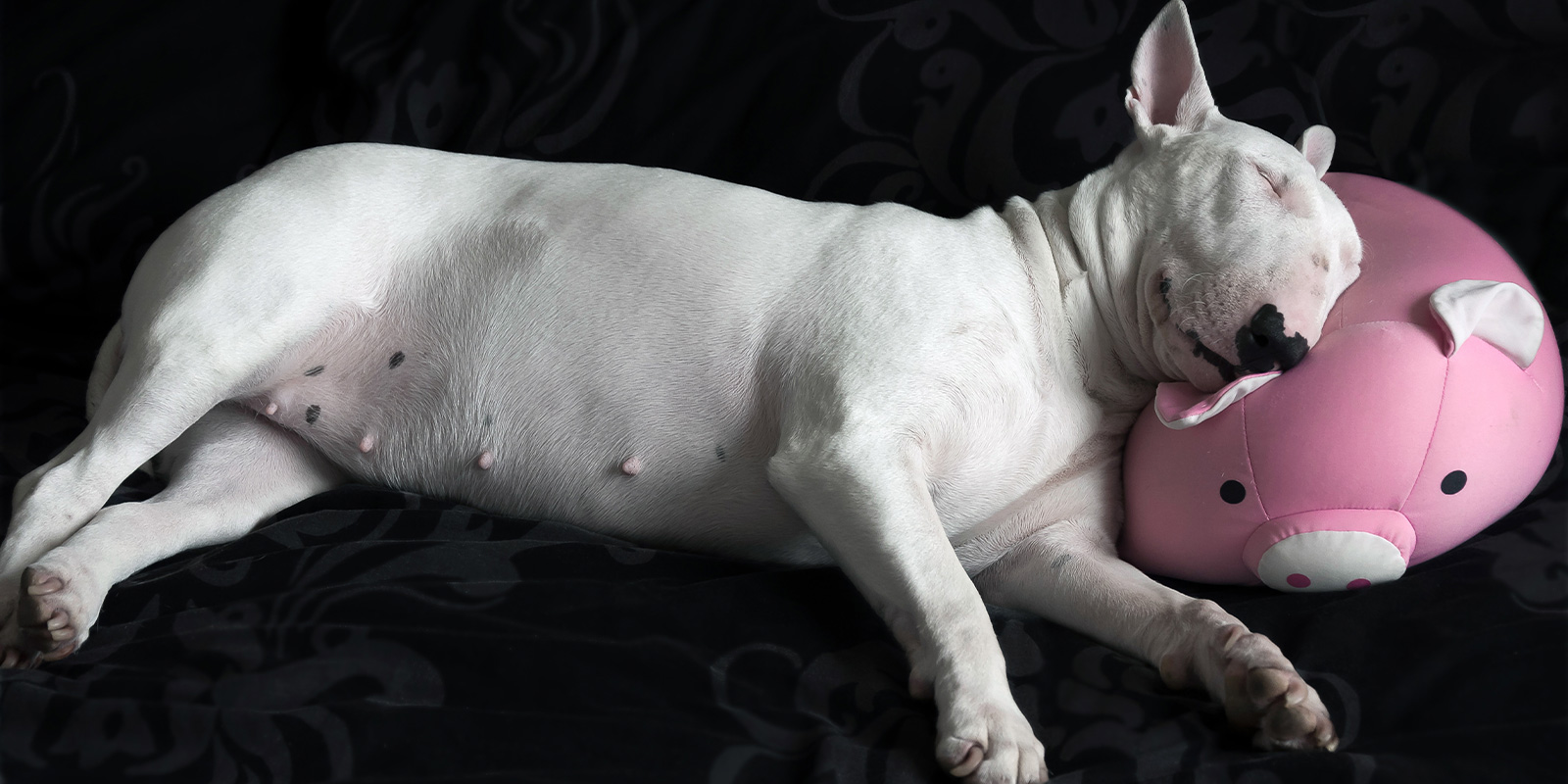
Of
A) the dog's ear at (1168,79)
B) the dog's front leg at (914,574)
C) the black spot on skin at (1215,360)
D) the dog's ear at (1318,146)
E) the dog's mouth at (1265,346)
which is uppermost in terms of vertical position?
the dog's ear at (1168,79)

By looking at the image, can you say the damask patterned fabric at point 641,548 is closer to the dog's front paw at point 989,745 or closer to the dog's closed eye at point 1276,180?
the dog's front paw at point 989,745

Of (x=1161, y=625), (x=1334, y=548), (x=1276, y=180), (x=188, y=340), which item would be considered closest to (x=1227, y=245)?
(x=1276, y=180)

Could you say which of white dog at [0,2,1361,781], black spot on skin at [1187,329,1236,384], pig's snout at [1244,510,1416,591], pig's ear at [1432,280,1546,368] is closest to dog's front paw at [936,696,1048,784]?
white dog at [0,2,1361,781]

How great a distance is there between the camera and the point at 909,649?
146 cm

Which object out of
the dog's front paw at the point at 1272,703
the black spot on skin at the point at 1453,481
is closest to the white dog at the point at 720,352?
the dog's front paw at the point at 1272,703

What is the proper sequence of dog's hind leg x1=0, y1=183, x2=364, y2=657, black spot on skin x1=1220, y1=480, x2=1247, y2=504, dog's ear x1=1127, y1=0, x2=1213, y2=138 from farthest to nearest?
dog's ear x1=1127, y1=0, x2=1213, y2=138 → dog's hind leg x1=0, y1=183, x2=364, y2=657 → black spot on skin x1=1220, y1=480, x2=1247, y2=504

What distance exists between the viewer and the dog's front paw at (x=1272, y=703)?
49.7 inches

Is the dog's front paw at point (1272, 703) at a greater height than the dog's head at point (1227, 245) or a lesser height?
lesser

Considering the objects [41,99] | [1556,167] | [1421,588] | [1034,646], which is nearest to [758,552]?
[1034,646]

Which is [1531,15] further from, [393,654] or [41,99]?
[41,99]

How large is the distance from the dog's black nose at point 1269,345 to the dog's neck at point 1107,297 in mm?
184

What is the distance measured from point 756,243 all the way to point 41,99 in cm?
200

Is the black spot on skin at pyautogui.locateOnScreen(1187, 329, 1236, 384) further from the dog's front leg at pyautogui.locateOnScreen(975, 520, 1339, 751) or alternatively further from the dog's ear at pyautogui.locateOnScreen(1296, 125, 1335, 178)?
the dog's ear at pyautogui.locateOnScreen(1296, 125, 1335, 178)

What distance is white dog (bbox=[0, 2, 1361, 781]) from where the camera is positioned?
1.59 meters
